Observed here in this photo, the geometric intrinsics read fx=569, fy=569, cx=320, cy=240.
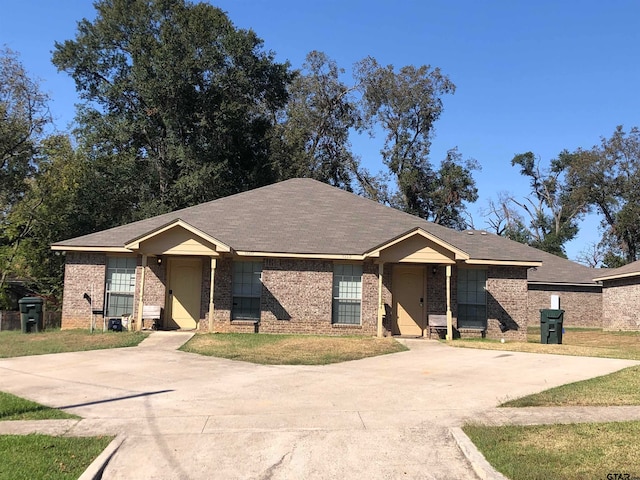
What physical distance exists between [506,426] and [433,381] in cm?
331

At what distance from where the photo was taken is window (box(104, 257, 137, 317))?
1958 cm

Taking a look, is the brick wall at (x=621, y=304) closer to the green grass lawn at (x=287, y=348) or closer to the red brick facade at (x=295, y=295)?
the red brick facade at (x=295, y=295)

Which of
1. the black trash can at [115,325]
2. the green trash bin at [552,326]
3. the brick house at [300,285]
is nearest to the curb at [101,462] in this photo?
the brick house at [300,285]

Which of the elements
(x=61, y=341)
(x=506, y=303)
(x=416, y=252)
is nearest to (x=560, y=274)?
(x=506, y=303)

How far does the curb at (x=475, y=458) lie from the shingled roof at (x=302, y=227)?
11.7m

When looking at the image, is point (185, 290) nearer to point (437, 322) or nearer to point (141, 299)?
point (141, 299)

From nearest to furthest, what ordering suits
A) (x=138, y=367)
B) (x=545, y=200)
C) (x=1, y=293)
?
(x=138, y=367)
(x=1, y=293)
(x=545, y=200)

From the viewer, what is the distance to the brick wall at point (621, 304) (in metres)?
29.8

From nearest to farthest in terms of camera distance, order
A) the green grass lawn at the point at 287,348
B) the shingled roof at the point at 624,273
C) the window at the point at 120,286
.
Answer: the green grass lawn at the point at 287,348
the window at the point at 120,286
the shingled roof at the point at 624,273

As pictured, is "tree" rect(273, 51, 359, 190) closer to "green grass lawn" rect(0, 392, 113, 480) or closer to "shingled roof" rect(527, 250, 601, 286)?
"shingled roof" rect(527, 250, 601, 286)

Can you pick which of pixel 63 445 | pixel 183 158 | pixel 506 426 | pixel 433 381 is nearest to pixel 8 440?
pixel 63 445

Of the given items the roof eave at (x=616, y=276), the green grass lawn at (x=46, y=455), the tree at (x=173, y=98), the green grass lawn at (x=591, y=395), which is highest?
the tree at (x=173, y=98)

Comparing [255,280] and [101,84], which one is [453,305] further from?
[101,84]

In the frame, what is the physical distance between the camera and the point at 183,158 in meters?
31.9
